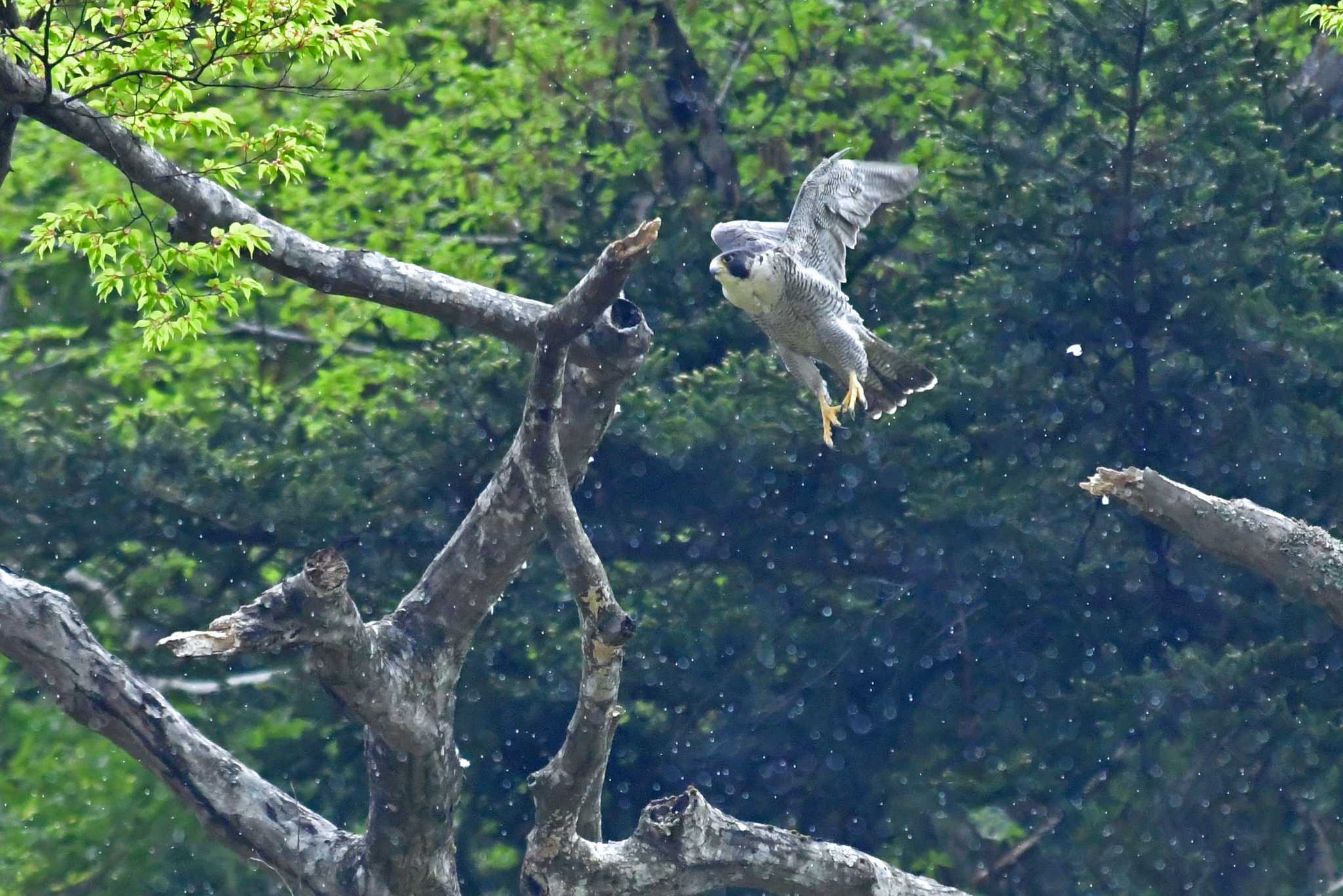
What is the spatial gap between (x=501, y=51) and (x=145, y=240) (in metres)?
3.80

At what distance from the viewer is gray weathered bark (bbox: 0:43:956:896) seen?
5.25 metres

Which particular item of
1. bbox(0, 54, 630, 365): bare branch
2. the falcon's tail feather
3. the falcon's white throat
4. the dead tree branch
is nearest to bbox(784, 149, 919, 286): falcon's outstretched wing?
the falcon's white throat

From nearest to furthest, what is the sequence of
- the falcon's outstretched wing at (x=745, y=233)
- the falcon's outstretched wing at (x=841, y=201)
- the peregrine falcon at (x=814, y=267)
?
1. the peregrine falcon at (x=814, y=267)
2. the falcon's outstretched wing at (x=841, y=201)
3. the falcon's outstretched wing at (x=745, y=233)

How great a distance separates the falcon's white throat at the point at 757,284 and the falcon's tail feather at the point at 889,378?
3.19ft

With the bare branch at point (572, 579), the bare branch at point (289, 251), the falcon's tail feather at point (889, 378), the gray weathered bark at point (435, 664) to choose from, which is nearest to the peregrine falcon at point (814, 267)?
the falcon's tail feather at point (889, 378)

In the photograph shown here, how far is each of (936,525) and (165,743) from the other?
3.77 meters

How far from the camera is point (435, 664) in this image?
19.9 feet

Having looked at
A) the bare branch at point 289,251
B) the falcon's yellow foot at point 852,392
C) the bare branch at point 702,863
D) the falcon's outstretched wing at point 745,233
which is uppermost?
the bare branch at point 289,251

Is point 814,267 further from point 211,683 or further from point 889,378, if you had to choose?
point 211,683

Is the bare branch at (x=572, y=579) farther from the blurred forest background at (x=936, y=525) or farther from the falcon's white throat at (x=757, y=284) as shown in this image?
the blurred forest background at (x=936, y=525)

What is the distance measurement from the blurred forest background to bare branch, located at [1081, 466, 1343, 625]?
4.33 ft

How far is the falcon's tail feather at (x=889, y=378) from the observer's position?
718 centimetres

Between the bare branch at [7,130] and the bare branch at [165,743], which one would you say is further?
the bare branch at [165,743]

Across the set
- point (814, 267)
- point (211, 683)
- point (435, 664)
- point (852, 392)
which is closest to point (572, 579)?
point (435, 664)
